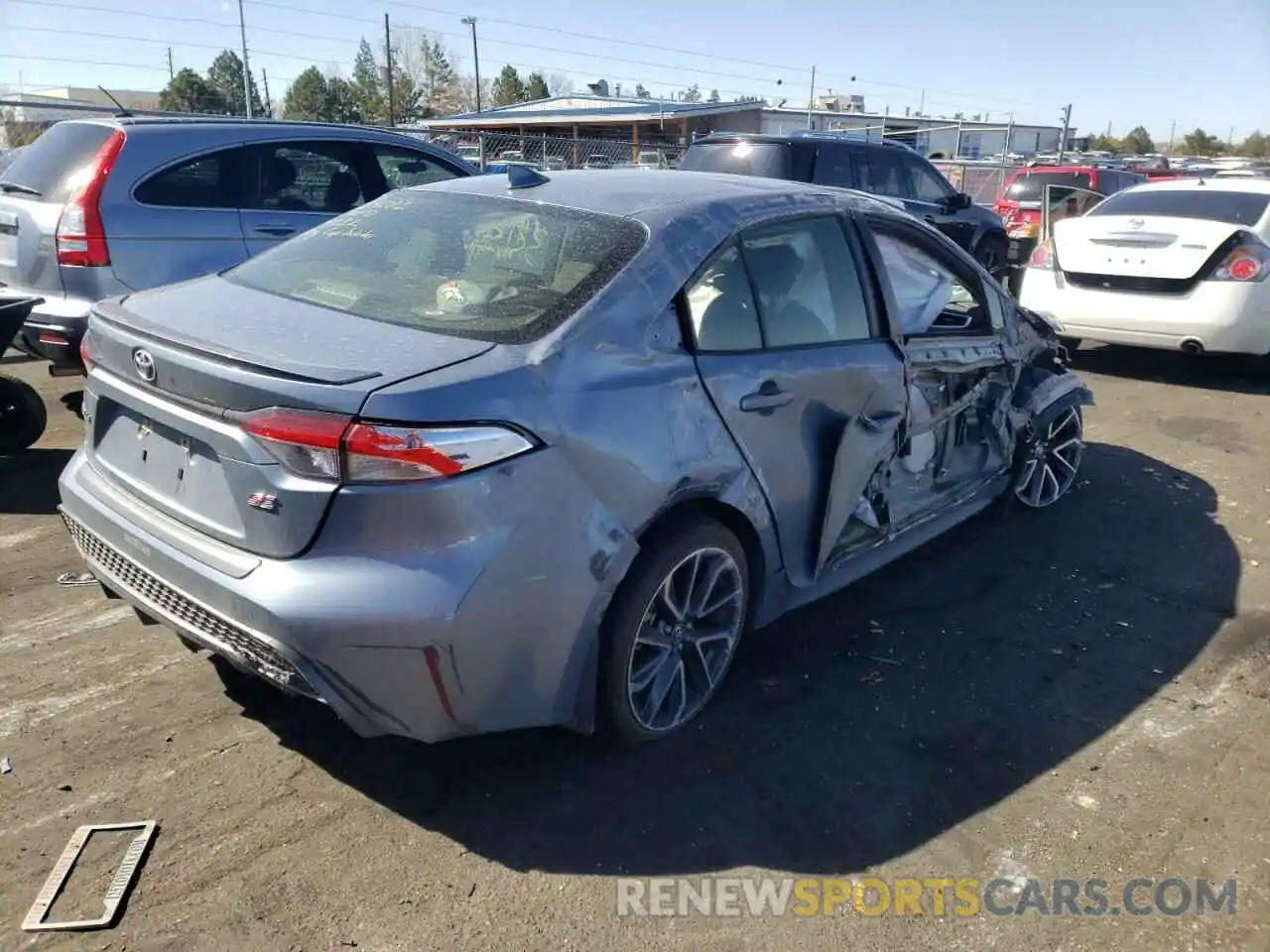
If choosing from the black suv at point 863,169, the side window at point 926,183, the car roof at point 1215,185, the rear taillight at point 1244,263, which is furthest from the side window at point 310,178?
the side window at point 926,183

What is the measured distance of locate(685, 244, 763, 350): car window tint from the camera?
3.12 metres

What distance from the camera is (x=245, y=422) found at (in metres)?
2.50

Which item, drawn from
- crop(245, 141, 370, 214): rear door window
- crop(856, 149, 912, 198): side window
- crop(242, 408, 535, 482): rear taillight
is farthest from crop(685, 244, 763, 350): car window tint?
crop(856, 149, 912, 198): side window

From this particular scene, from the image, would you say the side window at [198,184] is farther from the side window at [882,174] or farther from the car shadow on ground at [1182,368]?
the side window at [882,174]

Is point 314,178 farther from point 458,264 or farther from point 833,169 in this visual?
point 833,169

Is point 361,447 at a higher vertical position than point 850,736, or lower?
higher

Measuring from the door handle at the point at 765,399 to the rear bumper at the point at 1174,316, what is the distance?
5.75 m

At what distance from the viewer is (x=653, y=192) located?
3430 mm

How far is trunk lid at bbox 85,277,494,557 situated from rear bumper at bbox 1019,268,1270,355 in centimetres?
682

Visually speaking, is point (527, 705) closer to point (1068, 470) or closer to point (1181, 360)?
point (1068, 470)

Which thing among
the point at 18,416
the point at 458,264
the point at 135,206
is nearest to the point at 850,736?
the point at 458,264

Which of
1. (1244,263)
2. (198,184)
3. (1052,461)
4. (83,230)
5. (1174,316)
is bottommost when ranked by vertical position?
(1052,461)

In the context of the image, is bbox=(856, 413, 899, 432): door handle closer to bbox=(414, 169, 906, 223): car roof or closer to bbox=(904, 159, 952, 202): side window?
bbox=(414, 169, 906, 223): car roof

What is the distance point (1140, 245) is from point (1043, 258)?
94 centimetres
